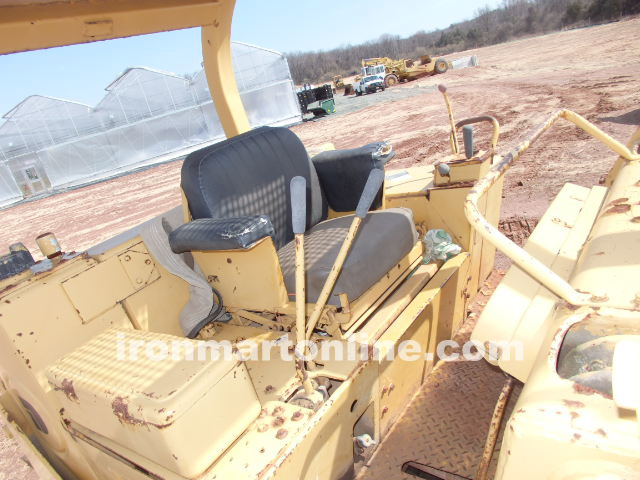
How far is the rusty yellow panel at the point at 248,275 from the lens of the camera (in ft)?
5.46

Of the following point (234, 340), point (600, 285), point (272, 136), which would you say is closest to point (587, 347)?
point (600, 285)

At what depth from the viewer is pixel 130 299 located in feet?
5.69

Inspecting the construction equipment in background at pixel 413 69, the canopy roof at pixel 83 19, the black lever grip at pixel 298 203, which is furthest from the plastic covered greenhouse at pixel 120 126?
the black lever grip at pixel 298 203

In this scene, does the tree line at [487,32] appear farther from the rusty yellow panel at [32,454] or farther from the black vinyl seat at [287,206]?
the rusty yellow panel at [32,454]

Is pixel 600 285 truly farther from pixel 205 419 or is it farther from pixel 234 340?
pixel 234 340

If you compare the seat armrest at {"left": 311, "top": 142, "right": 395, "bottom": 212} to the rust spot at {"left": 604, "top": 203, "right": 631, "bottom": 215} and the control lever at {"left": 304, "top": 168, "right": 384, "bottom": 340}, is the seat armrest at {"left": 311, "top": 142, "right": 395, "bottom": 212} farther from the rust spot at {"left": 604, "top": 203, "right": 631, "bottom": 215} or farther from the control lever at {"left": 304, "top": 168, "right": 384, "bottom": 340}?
the rust spot at {"left": 604, "top": 203, "right": 631, "bottom": 215}

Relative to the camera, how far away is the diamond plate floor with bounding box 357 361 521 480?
156 cm

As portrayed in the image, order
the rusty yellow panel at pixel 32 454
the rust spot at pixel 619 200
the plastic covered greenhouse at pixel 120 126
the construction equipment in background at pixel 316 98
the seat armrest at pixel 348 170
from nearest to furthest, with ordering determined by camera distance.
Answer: the rust spot at pixel 619 200, the rusty yellow panel at pixel 32 454, the seat armrest at pixel 348 170, the plastic covered greenhouse at pixel 120 126, the construction equipment in background at pixel 316 98

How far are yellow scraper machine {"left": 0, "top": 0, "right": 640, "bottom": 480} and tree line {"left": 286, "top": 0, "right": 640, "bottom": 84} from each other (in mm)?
31379

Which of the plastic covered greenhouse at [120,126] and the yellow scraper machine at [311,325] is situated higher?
the plastic covered greenhouse at [120,126]

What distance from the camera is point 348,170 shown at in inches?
90.7

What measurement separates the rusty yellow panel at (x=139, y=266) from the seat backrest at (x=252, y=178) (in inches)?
10.7

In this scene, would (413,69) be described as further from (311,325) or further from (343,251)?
(311,325)

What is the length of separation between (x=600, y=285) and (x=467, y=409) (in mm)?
950
